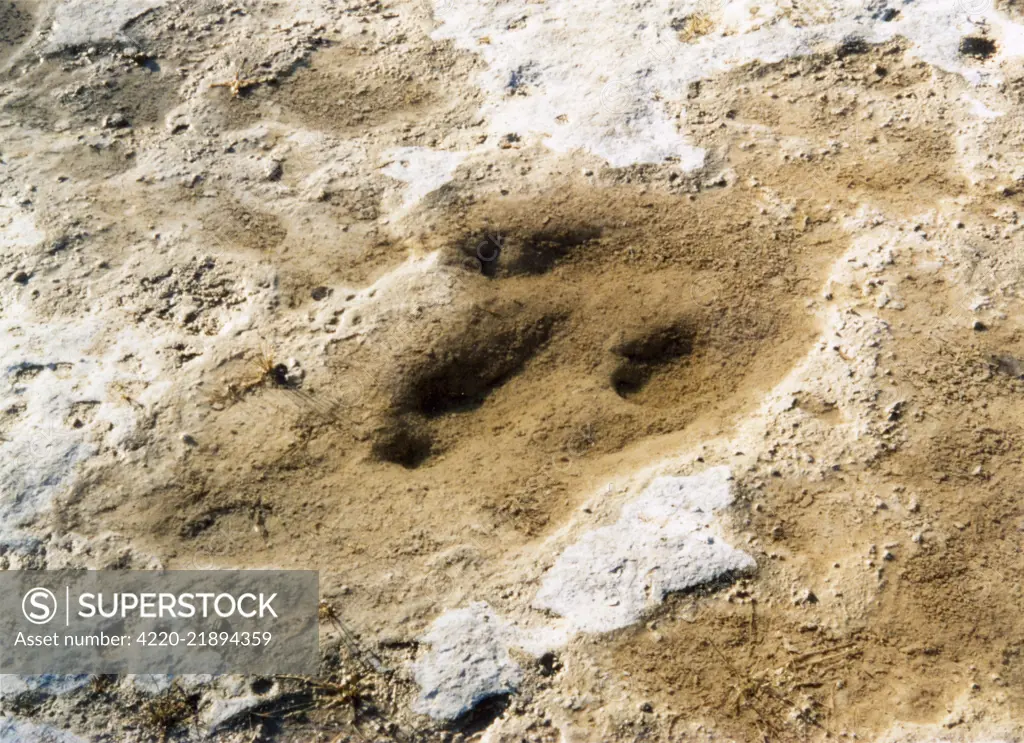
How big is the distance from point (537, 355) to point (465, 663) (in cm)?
143

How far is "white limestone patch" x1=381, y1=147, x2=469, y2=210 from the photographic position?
184 inches

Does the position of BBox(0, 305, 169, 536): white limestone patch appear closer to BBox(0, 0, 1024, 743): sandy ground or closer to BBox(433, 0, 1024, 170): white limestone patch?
BBox(0, 0, 1024, 743): sandy ground

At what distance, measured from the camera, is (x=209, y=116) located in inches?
205

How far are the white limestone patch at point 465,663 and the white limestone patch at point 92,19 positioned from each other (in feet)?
14.1

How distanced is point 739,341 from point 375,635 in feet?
6.46

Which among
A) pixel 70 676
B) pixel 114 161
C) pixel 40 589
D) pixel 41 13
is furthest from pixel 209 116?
pixel 70 676

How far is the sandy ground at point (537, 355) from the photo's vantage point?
130 inches

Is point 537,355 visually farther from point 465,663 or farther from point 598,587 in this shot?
point 465,663

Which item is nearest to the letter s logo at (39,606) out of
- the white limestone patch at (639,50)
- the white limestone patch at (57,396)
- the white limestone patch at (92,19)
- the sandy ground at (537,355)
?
the sandy ground at (537,355)

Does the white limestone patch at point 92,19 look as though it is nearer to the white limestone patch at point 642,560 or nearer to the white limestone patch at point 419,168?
the white limestone patch at point 419,168

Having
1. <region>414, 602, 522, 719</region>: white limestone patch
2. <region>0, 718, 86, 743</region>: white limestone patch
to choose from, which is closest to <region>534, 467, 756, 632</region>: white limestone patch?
<region>414, 602, 522, 719</region>: white limestone patch

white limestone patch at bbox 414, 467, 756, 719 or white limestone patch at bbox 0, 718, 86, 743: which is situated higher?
white limestone patch at bbox 0, 718, 86, 743

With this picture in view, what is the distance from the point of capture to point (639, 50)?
5203 millimetres

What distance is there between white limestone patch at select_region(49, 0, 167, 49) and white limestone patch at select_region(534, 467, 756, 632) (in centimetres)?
436
